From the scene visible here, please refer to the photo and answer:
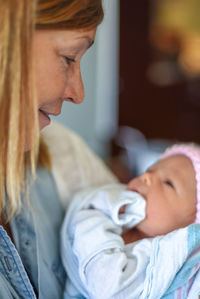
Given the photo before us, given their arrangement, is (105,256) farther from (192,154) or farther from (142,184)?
(192,154)

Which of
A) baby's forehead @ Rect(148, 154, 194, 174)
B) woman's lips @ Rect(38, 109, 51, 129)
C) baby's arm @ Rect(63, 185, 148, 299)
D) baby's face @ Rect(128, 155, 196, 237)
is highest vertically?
woman's lips @ Rect(38, 109, 51, 129)

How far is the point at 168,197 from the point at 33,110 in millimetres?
476

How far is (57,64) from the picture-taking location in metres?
0.80

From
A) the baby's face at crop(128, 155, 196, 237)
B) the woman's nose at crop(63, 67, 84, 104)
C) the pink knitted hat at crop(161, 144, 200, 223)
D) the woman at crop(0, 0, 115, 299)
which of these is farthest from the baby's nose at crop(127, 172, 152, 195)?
the woman's nose at crop(63, 67, 84, 104)

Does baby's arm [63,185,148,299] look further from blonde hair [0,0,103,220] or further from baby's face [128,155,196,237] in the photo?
blonde hair [0,0,103,220]

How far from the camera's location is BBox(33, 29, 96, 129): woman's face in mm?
772

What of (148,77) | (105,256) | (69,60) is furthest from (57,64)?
(148,77)

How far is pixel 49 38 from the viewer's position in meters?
0.77

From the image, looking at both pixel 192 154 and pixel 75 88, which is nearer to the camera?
pixel 75 88

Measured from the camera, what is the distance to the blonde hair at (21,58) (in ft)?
2.35

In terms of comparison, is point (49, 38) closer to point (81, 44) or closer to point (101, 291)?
point (81, 44)

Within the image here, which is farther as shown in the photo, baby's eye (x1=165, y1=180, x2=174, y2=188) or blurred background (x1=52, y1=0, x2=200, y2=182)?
blurred background (x1=52, y1=0, x2=200, y2=182)

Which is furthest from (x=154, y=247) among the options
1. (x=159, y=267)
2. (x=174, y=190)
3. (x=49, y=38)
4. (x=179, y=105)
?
(x=179, y=105)

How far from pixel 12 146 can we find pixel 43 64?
16 cm
